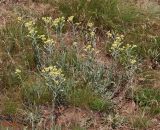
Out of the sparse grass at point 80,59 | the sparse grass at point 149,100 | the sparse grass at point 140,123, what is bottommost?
the sparse grass at point 140,123

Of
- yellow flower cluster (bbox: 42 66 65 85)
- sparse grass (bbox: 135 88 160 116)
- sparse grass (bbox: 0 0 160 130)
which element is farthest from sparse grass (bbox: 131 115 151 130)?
yellow flower cluster (bbox: 42 66 65 85)

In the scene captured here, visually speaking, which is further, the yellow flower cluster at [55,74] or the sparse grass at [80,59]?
the sparse grass at [80,59]

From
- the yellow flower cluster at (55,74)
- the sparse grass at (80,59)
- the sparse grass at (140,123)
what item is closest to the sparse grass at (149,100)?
the sparse grass at (80,59)

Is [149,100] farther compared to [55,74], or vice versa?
[149,100]

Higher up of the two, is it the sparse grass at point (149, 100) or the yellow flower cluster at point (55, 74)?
the yellow flower cluster at point (55, 74)

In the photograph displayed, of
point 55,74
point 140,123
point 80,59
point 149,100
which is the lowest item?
point 140,123

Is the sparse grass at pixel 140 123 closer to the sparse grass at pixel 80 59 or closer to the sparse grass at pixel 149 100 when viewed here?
the sparse grass at pixel 80 59

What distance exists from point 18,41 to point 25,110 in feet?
4.25

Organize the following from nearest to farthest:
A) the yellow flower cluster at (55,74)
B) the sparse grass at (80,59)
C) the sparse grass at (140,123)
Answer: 1. the yellow flower cluster at (55,74)
2. the sparse grass at (140,123)
3. the sparse grass at (80,59)

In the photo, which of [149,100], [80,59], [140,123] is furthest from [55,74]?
[149,100]

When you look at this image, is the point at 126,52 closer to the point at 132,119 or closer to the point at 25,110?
the point at 132,119

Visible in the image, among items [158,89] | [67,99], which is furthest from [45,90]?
[158,89]

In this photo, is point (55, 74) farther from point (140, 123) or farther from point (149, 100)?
point (149, 100)

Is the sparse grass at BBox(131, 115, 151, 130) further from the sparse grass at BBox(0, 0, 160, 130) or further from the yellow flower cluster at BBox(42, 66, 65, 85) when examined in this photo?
the yellow flower cluster at BBox(42, 66, 65, 85)
